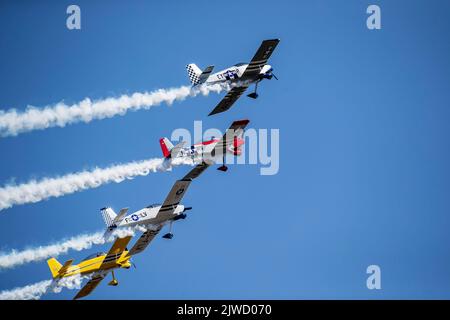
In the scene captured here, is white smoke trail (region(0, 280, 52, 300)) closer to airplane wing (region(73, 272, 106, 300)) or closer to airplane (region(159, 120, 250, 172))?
airplane wing (region(73, 272, 106, 300))

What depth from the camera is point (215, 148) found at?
179ft

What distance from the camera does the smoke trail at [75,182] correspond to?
1949 inches

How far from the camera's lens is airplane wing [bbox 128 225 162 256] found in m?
55.8

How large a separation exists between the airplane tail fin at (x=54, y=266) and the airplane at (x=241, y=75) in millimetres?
11467

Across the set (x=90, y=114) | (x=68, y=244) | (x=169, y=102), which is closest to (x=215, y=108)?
(x=169, y=102)

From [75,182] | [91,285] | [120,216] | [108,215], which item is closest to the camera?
[75,182]

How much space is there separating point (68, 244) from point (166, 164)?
6861mm

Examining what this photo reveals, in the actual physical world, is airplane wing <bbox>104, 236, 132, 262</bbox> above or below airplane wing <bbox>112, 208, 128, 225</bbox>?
below

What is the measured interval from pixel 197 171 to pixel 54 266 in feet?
30.2

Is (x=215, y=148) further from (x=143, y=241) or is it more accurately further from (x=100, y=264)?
(x=100, y=264)

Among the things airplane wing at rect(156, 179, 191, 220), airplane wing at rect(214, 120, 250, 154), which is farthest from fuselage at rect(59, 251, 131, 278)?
airplane wing at rect(214, 120, 250, 154)

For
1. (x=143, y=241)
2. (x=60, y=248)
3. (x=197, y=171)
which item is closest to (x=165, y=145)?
(x=197, y=171)

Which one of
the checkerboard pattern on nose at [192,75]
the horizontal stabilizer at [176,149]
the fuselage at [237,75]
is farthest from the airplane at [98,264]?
the fuselage at [237,75]

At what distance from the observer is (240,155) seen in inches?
2149
